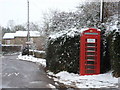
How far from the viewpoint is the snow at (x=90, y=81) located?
7045 mm

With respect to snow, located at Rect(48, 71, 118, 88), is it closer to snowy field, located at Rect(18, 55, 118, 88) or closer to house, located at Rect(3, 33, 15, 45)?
snowy field, located at Rect(18, 55, 118, 88)

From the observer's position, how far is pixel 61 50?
9.97 meters

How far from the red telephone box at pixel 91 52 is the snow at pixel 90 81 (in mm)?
461

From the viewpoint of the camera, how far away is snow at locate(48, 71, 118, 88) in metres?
7.05

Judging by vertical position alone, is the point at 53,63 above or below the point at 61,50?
below

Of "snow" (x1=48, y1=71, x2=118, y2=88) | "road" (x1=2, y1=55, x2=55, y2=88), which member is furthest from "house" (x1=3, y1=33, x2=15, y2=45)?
"snow" (x1=48, y1=71, x2=118, y2=88)

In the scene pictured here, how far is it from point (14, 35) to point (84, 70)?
5483cm

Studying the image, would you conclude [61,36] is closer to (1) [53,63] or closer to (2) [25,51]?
(1) [53,63]

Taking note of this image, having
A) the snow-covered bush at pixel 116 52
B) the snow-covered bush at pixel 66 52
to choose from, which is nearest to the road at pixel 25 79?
the snow-covered bush at pixel 66 52

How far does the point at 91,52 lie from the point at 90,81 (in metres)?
1.67

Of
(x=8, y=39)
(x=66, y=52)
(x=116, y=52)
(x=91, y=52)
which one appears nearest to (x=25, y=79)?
(x=66, y=52)

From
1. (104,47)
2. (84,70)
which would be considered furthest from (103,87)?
(104,47)

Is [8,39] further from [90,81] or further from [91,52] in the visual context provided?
[90,81]

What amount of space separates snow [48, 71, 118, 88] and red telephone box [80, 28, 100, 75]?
46 cm
